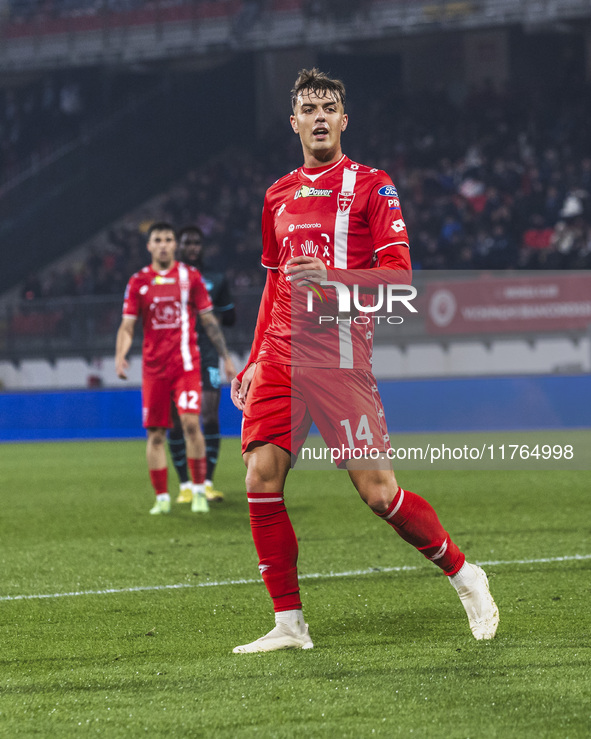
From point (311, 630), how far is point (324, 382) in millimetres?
1019

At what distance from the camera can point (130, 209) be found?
94.5 feet

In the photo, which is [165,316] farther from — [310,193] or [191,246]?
Answer: [310,193]

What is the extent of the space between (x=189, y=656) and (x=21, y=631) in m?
0.90

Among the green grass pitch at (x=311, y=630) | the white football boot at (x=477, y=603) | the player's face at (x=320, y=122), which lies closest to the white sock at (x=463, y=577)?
the white football boot at (x=477, y=603)

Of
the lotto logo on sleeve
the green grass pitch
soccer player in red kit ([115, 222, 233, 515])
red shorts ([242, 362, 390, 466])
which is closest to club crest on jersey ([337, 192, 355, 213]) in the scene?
the lotto logo on sleeve

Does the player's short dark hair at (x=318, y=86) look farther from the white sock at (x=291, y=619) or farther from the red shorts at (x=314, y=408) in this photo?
the white sock at (x=291, y=619)

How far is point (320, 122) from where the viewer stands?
409cm

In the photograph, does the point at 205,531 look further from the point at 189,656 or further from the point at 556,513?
the point at 189,656

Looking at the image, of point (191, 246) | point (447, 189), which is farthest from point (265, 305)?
point (447, 189)

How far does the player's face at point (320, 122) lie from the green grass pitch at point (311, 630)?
A: 1828 mm

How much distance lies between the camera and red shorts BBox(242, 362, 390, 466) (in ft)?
13.0

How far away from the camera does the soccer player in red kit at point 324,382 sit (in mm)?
3959

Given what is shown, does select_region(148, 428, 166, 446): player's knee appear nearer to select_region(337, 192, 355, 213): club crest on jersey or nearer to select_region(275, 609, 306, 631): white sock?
select_region(275, 609, 306, 631): white sock

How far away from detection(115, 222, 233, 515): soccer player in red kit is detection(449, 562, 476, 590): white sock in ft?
14.0
